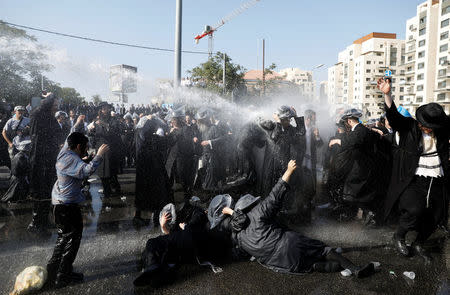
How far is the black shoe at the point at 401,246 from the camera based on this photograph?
166 inches

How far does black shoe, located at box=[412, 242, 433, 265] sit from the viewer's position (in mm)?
4098

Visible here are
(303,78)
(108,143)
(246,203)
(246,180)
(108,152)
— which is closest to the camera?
(246,203)

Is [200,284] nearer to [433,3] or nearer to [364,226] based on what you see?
[364,226]

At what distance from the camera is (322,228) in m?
5.52

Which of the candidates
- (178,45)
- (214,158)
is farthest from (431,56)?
(214,158)

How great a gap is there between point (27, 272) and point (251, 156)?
4.08 meters

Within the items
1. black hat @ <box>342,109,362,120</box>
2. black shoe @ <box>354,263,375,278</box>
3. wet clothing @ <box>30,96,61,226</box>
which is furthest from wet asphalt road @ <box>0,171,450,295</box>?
black hat @ <box>342,109,362,120</box>

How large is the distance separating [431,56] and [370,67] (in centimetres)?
2861

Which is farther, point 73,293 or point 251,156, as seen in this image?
point 251,156

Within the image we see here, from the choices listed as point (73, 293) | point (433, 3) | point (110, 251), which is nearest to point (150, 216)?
point (110, 251)

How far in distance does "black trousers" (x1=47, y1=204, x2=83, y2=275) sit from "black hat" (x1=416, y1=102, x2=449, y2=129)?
4.13 meters

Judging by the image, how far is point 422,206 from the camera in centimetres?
409

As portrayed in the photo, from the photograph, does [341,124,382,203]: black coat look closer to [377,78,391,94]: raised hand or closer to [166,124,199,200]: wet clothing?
[377,78,391,94]: raised hand

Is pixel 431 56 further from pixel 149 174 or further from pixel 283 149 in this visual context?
pixel 149 174
